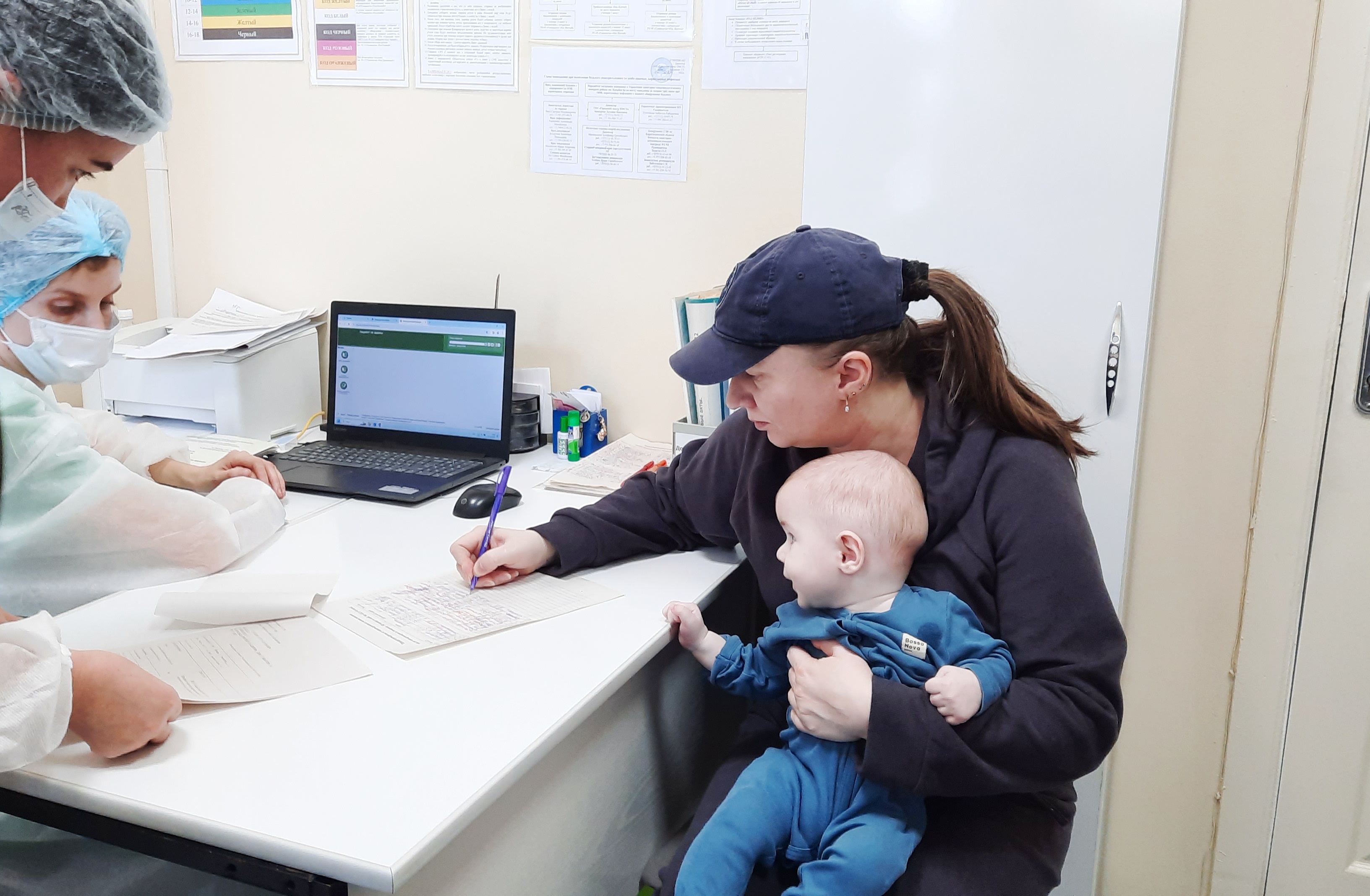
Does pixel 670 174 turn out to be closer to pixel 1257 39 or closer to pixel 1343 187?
pixel 1257 39

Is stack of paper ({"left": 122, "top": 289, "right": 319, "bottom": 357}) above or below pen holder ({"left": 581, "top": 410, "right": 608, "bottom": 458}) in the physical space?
above

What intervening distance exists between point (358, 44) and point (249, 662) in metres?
1.60

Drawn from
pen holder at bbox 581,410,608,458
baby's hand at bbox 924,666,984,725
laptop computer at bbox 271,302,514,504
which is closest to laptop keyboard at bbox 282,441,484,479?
laptop computer at bbox 271,302,514,504

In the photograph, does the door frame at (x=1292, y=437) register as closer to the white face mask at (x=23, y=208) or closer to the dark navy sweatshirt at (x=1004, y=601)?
the dark navy sweatshirt at (x=1004, y=601)

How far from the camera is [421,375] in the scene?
196 cm

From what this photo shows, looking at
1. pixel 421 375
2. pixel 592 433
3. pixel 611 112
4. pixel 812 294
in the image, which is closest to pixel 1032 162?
→ pixel 812 294

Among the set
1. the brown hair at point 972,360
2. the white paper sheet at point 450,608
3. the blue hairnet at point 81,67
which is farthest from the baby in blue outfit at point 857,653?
the blue hairnet at point 81,67

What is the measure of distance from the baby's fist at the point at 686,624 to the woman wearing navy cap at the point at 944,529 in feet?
0.45

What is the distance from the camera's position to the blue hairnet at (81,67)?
95cm

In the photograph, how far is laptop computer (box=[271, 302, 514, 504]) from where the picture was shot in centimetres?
190

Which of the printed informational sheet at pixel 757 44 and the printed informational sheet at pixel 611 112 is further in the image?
the printed informational sheet at pixel 611 112

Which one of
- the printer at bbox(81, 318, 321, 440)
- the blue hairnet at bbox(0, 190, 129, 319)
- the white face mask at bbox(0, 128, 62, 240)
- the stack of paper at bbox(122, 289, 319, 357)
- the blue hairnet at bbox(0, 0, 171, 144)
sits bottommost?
the printer at bbox(81, 318, 321, 440)

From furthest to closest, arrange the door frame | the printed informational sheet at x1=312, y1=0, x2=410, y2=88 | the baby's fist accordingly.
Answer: the printed informational sheet at x1=312, y1=0, x2=410, y2=88 < the door frame < the baby's fist

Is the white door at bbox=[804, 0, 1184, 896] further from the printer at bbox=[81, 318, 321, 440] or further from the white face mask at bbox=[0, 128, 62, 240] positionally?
the printer at bbox=[81, 318, 321, 440]
